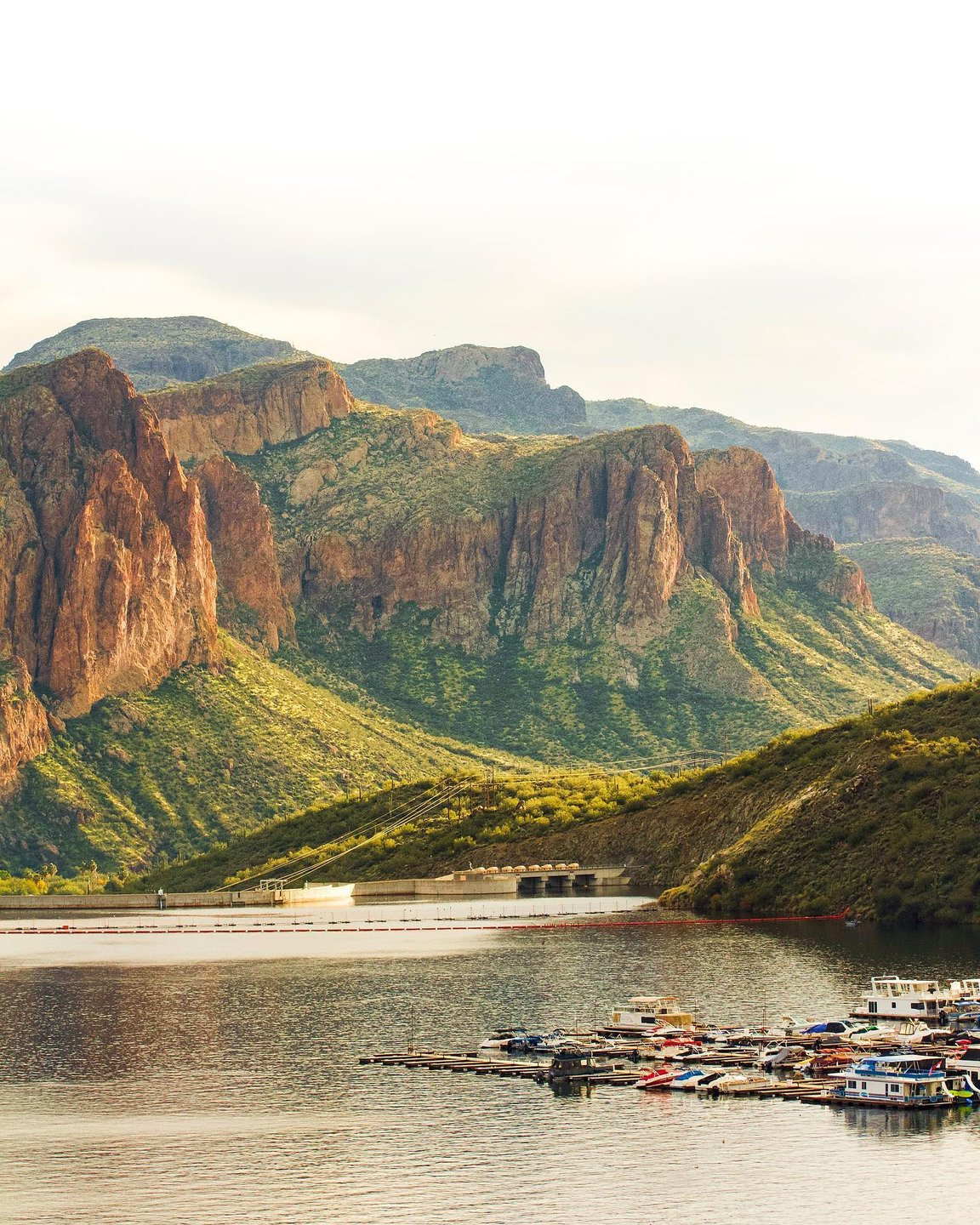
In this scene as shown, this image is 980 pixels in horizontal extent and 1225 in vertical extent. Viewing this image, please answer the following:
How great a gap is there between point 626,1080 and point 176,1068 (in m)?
29.1

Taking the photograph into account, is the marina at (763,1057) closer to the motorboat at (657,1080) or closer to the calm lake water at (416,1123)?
the motorboat at (657,1080)

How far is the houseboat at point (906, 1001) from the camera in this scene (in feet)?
404

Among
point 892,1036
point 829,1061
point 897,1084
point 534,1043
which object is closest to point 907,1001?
point 892,1036

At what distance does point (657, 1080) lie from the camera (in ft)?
361

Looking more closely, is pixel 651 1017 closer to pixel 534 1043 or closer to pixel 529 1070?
pixel 534 1043

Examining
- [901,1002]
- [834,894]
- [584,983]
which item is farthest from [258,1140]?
[834,894]

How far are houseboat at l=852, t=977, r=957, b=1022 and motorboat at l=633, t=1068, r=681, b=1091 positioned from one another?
18.8 metres

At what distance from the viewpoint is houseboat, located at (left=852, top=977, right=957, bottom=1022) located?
404 ft

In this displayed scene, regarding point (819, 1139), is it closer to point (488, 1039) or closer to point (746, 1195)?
point (746, 1195)

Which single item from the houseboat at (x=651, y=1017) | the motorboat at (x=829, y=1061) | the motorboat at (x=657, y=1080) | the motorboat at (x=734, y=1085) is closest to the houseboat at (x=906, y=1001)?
the motorboat at (x=829, y=1061)

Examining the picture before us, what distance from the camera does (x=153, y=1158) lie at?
9875cm

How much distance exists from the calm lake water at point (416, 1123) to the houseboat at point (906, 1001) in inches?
226

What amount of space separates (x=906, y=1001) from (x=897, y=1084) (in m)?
19.3

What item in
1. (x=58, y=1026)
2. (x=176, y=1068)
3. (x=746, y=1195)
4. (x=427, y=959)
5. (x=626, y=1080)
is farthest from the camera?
(x=427, y=959)
